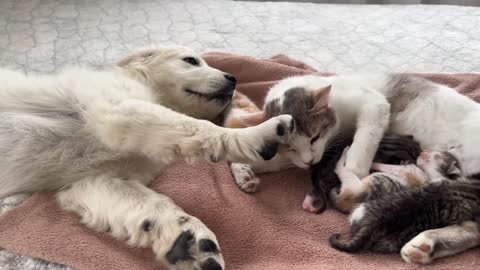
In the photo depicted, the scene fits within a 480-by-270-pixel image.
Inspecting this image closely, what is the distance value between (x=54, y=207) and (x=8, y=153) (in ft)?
0.82

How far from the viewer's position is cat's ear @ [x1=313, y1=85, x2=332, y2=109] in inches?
73.0

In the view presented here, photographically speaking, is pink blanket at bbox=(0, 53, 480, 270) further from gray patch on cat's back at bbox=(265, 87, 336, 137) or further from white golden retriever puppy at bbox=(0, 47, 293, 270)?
gray patch on cat's back at bbox=(265, 87, 336, 137)

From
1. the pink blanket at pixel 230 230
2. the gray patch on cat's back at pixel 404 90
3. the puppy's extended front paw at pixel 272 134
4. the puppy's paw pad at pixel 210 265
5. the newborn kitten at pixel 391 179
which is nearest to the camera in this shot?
the puppy's paw pad at pixel 210 265

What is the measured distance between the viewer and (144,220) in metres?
1.60

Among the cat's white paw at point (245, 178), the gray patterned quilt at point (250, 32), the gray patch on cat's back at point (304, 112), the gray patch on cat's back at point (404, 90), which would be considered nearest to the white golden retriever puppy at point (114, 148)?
the gray patch on cat's back at point (304, 112)

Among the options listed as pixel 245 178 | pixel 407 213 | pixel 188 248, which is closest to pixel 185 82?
pixel 245 178

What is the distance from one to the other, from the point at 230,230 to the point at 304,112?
1.72 feet

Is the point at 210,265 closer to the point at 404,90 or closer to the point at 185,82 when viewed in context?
the point at 185,82

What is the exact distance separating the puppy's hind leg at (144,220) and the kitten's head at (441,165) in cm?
83

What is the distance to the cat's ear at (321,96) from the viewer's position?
1.86 m

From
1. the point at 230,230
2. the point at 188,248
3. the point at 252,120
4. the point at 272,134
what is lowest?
the point at 230,230

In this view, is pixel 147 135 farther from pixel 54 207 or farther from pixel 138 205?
pixel 54 207

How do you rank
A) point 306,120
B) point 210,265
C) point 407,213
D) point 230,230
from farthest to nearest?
point 306,120, point 230,230, point 407,213, point 210,265

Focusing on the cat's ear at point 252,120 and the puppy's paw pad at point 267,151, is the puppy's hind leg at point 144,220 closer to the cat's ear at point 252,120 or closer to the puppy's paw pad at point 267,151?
the puppy's paw pad at point 267,151
